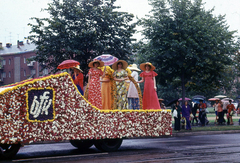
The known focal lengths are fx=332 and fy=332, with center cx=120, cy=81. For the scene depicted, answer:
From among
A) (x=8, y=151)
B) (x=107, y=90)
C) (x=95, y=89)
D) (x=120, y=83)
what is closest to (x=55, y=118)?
(x=8, y=151)

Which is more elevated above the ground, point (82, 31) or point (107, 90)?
point (82, 31)

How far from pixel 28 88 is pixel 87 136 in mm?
2173

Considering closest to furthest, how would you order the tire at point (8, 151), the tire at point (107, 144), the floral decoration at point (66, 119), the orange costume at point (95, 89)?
the floral decoration at point (66, 119), the tire at point (8, 151), the tire at point (107, 144), the orange costume at point (95, 89)

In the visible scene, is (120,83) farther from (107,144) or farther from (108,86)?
(107,144)

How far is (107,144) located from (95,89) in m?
1.85

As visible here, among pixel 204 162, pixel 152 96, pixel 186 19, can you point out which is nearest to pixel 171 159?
pixel 204 162

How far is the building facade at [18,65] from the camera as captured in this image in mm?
78438

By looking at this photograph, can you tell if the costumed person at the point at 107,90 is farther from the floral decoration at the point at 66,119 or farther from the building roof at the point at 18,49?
the building roof at the point at 18,49

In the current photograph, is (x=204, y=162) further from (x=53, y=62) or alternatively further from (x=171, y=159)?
(x=53, y=62)

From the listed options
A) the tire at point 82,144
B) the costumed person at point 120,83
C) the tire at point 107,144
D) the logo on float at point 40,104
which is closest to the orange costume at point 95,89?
the costumed person at point 120,83

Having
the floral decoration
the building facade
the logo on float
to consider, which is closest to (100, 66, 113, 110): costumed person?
the floral decoration

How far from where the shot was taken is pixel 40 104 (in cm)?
881

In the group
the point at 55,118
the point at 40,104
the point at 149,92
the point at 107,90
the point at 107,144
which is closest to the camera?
the point at 40,104

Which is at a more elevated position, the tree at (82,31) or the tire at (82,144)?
the tree at (82,31)
